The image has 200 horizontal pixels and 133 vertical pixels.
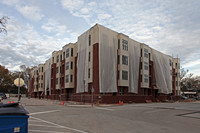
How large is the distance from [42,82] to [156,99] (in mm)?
40852

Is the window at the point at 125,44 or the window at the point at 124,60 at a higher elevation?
the window at the point at 125,44

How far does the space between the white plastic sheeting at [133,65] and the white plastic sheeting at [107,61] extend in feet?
15.4

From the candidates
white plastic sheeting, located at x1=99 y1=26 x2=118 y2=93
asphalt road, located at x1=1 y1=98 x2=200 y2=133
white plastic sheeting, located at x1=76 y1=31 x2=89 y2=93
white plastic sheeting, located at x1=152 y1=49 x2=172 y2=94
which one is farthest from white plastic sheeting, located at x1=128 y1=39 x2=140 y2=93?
asphalt road, located at x1=1 y1=98 x2=200 y2=133

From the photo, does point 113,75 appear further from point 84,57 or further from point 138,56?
point 138,56

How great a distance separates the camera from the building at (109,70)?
106 feet

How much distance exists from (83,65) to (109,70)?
5.48 m

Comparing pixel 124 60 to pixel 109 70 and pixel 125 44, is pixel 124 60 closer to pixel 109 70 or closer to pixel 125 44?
pixel 125 44

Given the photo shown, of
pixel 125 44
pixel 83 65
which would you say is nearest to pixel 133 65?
pixel 125 44

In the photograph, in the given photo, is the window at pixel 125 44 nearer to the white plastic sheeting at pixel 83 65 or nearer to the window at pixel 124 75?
the window at pixel 124 75

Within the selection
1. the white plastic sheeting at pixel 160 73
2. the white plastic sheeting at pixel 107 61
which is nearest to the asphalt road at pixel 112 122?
the white plastic sheeting at pixel 107 61

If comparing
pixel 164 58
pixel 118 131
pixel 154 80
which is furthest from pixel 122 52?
pixel 118 131

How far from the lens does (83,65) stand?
3531 centimetres

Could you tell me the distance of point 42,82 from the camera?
66.7m

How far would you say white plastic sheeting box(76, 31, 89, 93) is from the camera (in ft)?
112
